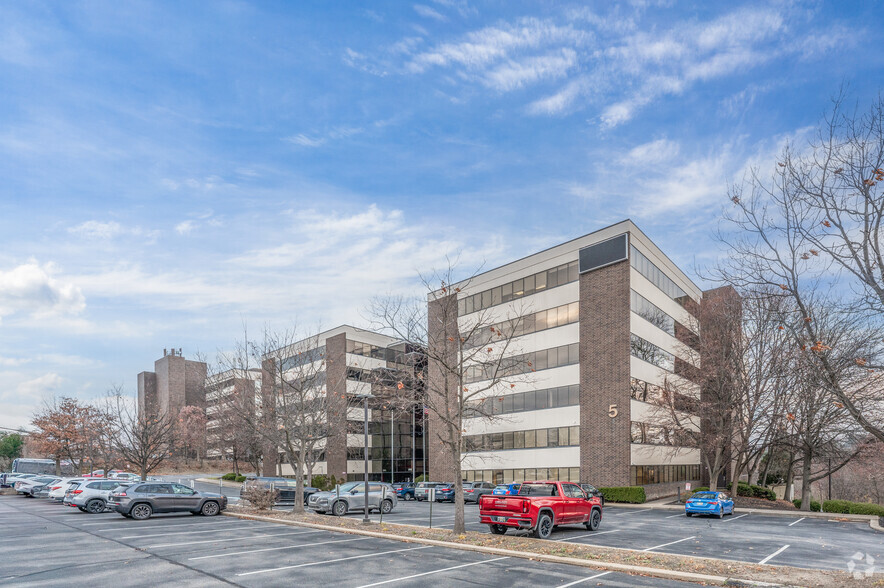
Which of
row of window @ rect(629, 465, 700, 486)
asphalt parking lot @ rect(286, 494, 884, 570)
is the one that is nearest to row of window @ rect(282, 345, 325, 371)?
asphalt parking lot @ rect(286, 494, 884, 570)

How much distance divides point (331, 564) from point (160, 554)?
4.99 metres

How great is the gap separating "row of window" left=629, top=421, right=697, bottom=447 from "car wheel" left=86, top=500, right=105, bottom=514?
1288 inches

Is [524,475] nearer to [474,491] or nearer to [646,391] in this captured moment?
[474,491]

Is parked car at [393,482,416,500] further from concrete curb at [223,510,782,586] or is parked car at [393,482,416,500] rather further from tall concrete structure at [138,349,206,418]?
tall concrete structure at [138,349,206,418]

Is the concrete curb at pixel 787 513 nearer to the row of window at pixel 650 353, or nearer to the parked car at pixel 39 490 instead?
the row of window at pixel 650 353

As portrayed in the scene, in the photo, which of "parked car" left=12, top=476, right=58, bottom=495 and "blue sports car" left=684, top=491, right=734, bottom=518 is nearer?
"blue sports car" left=684, top=491, right=734, bottom=518

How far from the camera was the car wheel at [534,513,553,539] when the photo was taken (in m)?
19.2

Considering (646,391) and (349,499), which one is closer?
(349,499)

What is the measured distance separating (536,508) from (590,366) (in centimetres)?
2662

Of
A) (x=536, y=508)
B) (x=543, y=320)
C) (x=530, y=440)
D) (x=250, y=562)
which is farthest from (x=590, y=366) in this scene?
(x=250, y=562)

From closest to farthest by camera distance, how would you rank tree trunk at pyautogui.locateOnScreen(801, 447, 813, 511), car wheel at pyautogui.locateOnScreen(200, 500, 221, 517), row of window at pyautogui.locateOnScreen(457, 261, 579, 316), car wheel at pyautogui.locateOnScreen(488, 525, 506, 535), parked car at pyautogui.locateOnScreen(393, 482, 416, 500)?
car wheel at pyautogui.locateOnScreen(488, 525, 506, 535)
car wheel at pyautogui.locateOnScreen(200, 500, 221, 517)
tree trunk at pyautogui.locateOnScreen(801, 447, 813, 511)
parked car at pyautogui.locateOnScreen(393, 482, 416, 500)
row of window at pyautogui.locateOnScreen(457, 261, 579, 316)

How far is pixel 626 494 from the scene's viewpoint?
40.4m

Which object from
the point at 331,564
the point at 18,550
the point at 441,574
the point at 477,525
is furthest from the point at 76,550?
the point at 477,525

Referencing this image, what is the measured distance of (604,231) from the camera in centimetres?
4506
